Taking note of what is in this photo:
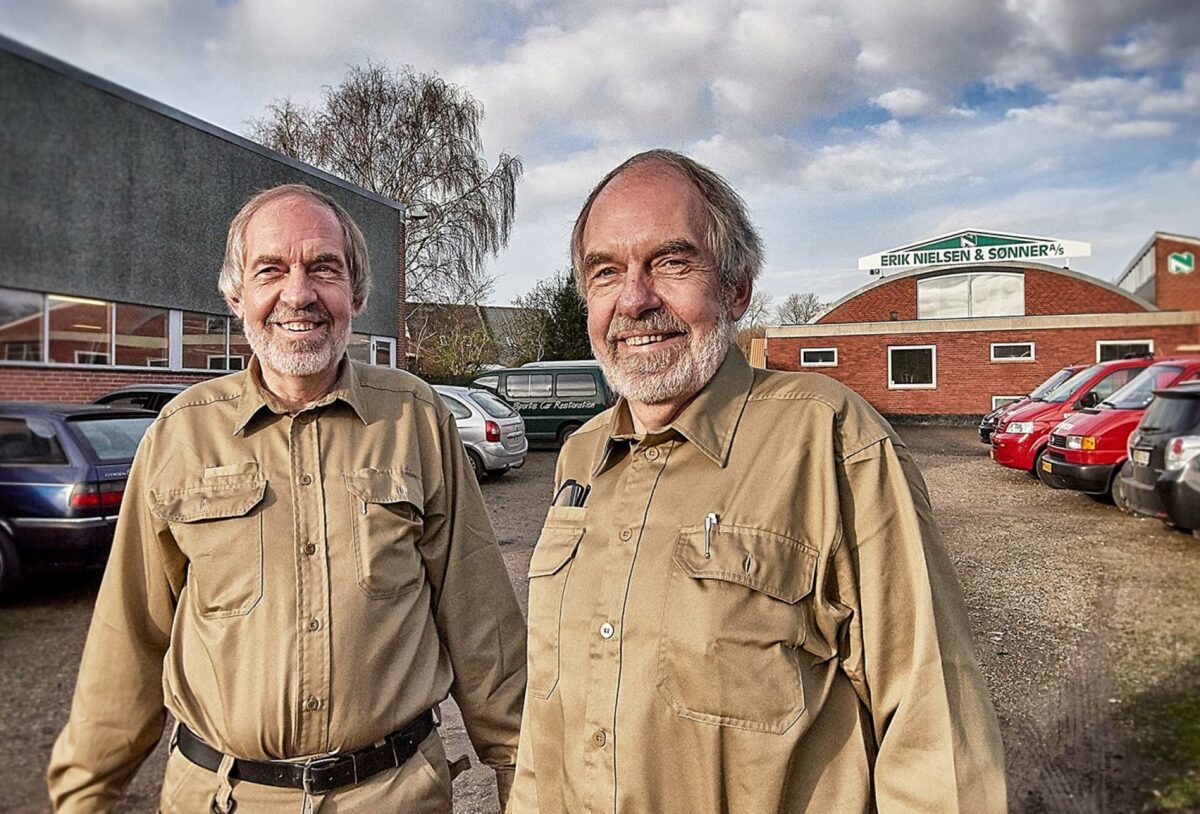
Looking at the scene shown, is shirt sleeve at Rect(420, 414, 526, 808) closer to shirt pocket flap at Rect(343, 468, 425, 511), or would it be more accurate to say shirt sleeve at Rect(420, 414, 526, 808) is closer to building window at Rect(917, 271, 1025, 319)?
shirt pocket flap at Rect(343, 468, 425, 511)

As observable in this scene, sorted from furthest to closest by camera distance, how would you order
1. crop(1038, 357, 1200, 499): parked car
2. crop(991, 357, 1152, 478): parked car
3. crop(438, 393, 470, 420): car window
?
crop(438, 393, 470, 420): car window
crop(991, 357, 1152, 478): parked car
crop(1038, 357, 1200, 499): parked car

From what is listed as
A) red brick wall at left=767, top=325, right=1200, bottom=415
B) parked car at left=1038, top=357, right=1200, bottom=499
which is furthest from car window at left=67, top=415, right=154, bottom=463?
red brick wall at left=767, top=325, right=1200, bottom=415

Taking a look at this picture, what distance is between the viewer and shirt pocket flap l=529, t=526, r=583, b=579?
0.99m

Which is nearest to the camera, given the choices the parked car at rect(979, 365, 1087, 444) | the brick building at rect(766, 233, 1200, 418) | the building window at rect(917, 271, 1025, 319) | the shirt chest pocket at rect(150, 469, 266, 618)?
the shirt chest pocket at rect(150, 469, 266, 618)

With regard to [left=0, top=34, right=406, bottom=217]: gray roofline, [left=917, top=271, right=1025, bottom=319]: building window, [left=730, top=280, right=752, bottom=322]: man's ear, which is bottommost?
[left=730, top=280, right=752, bottom=322]: man's ear

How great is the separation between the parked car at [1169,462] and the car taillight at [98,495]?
2.19 metres

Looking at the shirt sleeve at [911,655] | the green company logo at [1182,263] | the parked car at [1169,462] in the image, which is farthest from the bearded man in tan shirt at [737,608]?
the parked car at [1169,462]

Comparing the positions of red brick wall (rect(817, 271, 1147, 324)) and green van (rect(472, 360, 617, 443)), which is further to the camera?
green van (rect(472, 360, 617, 443))

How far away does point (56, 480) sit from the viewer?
0.88m

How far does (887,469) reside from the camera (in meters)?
0.82

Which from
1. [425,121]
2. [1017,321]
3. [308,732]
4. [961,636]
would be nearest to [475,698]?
[308,732]

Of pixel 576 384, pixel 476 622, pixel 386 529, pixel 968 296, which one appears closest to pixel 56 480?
pixel 386 529

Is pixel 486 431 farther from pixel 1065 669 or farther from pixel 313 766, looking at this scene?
pixel 313 766

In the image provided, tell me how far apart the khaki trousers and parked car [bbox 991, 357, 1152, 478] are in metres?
6.05
